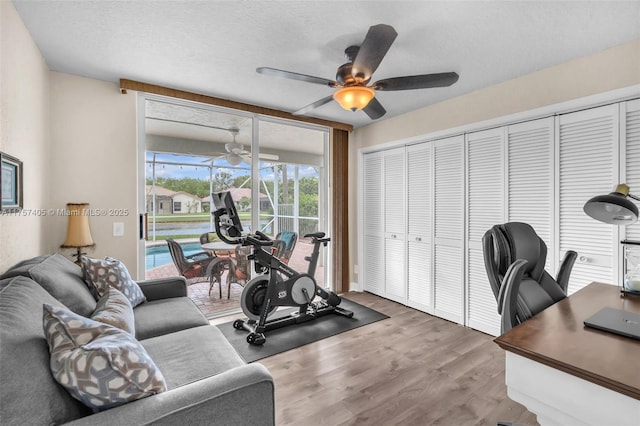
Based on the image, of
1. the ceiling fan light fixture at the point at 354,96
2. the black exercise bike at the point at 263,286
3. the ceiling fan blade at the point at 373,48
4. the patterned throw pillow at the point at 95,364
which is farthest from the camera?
the black exercise bike at the point at 263,286

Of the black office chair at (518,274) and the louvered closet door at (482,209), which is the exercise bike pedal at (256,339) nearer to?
the black office chair at (518,274)

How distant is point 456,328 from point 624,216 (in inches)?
82.5

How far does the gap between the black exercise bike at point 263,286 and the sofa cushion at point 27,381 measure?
187 cm

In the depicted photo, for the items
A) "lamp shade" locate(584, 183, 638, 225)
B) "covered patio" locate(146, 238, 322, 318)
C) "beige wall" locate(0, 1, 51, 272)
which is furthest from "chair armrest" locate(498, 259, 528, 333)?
"covered patio" locate(146, 238, 322, 318)

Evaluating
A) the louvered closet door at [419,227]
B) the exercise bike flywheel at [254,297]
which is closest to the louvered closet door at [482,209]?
the louvered closet door at [419,227]

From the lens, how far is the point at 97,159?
287 cm

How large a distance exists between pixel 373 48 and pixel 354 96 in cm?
40

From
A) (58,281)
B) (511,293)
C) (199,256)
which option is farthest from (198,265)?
(511,293)

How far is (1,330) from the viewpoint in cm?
96

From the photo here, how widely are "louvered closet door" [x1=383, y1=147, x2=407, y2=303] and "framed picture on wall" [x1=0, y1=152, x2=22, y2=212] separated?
366 centimetres

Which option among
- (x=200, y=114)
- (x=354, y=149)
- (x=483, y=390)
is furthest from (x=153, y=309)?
(x=354, y=149)

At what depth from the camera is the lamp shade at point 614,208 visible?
4.70ft

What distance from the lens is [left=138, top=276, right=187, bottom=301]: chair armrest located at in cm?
254

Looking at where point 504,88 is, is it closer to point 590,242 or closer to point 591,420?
point 590,242
